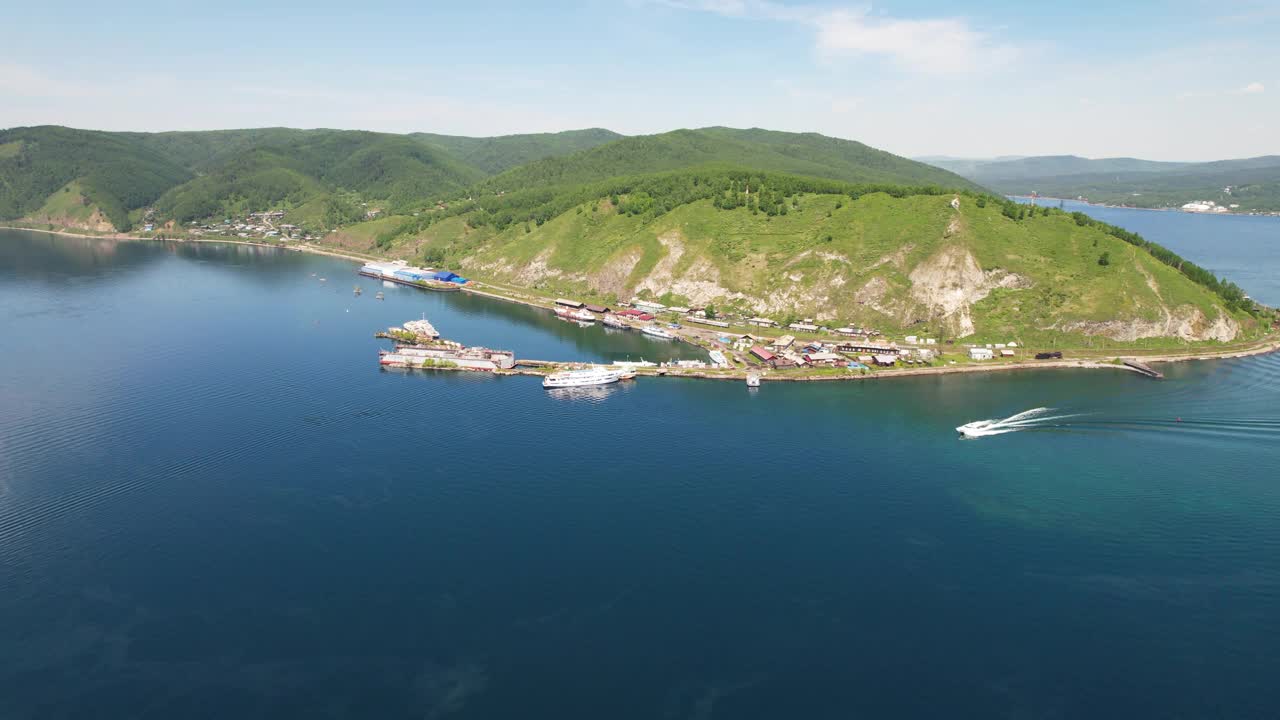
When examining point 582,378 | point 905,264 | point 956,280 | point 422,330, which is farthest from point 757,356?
point 422,330

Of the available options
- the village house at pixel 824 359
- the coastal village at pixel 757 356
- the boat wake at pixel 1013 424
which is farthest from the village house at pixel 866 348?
the boat wake at pixel 1013 424

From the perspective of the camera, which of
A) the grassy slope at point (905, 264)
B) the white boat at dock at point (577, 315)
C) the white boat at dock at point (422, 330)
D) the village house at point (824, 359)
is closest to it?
the village house at point (824, 359)

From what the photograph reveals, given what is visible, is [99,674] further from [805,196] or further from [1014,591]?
[805,196]

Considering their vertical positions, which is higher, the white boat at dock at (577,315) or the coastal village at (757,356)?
the white boat at dock at (577,315)

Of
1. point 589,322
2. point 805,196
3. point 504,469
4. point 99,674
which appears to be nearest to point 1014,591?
point 504,469

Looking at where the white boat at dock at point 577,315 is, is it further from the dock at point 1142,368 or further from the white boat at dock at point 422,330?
the dock at point 1142,368

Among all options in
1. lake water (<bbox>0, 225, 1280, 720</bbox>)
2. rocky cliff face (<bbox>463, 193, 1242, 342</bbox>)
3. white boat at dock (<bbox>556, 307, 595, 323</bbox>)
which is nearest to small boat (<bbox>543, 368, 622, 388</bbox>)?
lake water (<bbox>0, 225, 1280, 720</bbox>)
